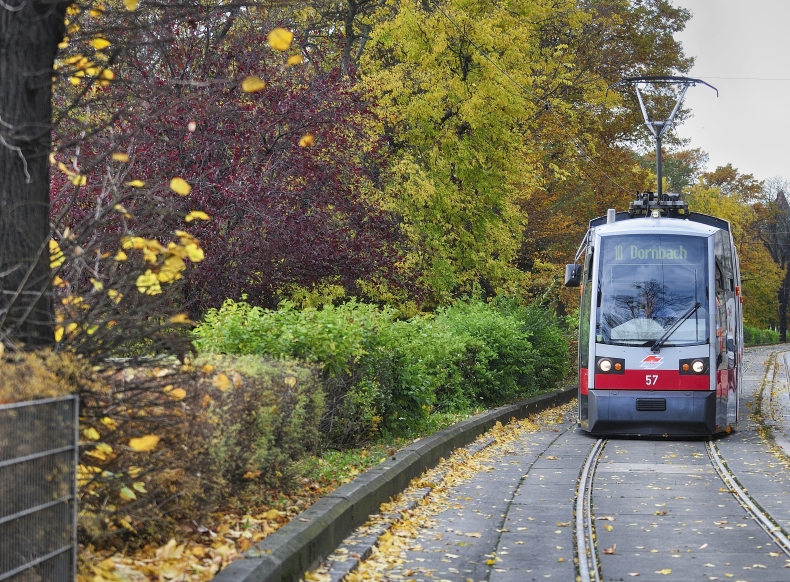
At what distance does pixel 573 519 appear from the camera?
1002 cm

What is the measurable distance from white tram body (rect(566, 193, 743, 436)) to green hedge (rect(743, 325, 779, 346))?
70.5m

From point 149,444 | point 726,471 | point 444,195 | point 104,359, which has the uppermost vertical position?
point 444,195

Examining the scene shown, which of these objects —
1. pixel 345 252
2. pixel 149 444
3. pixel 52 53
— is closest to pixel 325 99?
pixel 345 252

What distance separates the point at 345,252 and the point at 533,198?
1893 cm

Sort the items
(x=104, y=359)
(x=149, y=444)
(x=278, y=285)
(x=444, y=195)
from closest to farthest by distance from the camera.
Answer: (x=149, y=444) < (x=104, y=359) < (x=278, y=285) < (x=444, y=195)

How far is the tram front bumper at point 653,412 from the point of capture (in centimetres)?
1702

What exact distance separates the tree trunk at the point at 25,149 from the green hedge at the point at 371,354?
2.17 m

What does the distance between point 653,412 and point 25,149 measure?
12.7 meters

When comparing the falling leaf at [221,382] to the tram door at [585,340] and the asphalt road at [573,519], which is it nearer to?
the asphalt road at [573,519]

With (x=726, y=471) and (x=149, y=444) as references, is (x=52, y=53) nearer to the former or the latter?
(x=149, y=444)

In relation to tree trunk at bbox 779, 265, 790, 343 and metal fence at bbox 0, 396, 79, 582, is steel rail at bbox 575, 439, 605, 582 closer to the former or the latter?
metal fence at bbox 0, 396, 79, 582

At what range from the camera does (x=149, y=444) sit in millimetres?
5648

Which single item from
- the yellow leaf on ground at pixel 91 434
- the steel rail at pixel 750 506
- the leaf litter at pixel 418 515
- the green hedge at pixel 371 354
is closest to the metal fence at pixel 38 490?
the yellow leaf on ground at pixel 91 434

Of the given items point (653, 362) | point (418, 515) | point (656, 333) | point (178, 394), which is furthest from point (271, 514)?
point (656, 333)
